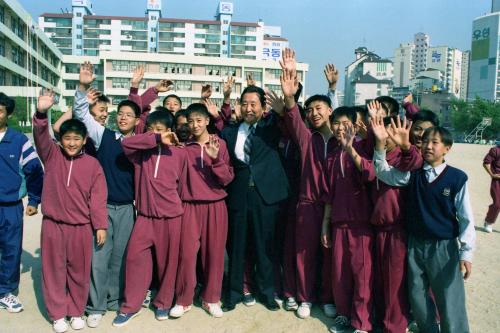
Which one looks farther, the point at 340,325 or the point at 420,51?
the point at 420,51

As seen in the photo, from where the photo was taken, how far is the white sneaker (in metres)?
4.10

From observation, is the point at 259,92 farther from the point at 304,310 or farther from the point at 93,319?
the point at 93,319

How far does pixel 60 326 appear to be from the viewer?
3.79 meters

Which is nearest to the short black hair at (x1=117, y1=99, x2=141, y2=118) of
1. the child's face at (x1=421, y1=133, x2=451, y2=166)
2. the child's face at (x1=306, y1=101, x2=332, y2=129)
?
the child's face at (x1=306, y1=101, x2=332, y2=129)

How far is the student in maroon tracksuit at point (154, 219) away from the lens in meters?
3.98

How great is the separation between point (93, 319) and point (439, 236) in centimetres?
311

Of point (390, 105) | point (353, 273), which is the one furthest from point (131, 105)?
point (390, 105)

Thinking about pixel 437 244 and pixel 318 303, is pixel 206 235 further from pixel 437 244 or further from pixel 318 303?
pixel 437 244

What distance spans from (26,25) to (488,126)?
2006 inches

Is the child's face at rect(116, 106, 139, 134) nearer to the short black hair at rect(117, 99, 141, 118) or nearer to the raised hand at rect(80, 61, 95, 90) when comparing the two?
the short black hair at rect(117, 99, 141, 118)

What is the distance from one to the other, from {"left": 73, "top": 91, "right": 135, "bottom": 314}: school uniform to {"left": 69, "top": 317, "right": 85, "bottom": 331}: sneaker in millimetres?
198

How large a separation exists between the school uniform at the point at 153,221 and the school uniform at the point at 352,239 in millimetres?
1493

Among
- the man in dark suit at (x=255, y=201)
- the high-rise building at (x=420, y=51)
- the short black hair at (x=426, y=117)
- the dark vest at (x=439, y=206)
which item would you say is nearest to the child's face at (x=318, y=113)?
the man in dark suit at (x=255, y=201)

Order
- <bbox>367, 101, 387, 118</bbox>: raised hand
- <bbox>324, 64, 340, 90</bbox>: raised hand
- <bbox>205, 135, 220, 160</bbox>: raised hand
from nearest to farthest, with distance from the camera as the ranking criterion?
<bbox>367, 101, 387, 118</bbox>: raised hand < <bbox>205, 135, 220, 160</bbox>: raised hand < <bbox>324, 64, 340, 90</bbox>: raised hand
